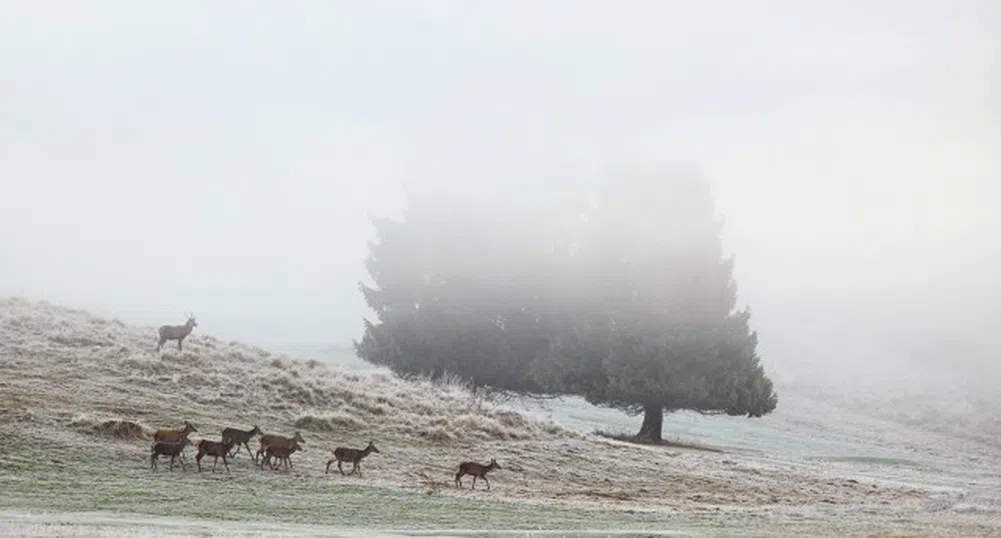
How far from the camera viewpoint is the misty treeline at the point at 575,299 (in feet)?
180

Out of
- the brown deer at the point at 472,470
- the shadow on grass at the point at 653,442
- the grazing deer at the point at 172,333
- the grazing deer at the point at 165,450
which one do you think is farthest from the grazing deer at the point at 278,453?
the shadow on grass at the point at 653,442

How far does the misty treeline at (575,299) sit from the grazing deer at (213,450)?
2898 cm

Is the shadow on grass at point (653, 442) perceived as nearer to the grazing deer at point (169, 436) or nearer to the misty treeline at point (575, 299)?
the misty treeline at point (575, 299)

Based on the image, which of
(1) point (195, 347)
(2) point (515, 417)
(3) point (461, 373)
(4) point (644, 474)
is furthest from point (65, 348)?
(3) point (461, 373)

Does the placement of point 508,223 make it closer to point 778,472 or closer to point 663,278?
point 663,278

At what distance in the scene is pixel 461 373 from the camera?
66.1 meters

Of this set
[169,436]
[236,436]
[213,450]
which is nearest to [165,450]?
[169,436]

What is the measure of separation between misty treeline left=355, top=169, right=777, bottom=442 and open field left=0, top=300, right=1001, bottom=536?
5.30 metres

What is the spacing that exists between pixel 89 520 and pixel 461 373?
4626cm

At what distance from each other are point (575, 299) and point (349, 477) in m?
31.6

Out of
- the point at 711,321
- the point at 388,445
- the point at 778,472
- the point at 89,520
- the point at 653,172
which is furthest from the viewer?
the point at 653,172

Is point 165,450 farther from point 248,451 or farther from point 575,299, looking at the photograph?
point 575,299

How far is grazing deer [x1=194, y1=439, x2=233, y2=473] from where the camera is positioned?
28.3 metres

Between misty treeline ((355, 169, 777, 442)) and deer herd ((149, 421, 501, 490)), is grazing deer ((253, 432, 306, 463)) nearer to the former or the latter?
deer herd ((149, 421, 501, 490))
